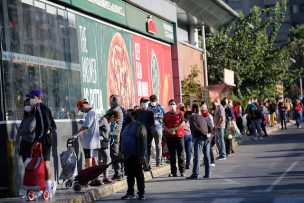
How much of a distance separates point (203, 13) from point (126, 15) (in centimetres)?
1751

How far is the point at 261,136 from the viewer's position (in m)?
42.6

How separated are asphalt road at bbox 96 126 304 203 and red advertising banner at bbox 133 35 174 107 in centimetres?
495

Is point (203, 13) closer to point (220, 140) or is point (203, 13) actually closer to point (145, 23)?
point (145, 23)

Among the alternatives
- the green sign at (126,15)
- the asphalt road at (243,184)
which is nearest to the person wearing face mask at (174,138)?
the asphalt road at (243,184)

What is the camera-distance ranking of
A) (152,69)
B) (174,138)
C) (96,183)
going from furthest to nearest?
(152,69)
(174,138)
(96,183)

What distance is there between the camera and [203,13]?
157ft

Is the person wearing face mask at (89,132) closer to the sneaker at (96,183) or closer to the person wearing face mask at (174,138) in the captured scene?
the sneaker at (96,183)

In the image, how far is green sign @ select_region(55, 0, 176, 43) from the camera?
26.1 m

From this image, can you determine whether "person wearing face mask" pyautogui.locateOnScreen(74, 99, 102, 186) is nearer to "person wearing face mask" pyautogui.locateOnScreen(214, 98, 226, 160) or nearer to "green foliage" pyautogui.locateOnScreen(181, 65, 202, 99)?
"person wearing face mask" pyautogui.locateOnScreen(214, 98, 226, 160)

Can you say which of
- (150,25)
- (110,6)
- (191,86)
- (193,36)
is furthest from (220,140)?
(193,36)

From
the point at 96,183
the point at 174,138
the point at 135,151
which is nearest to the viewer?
the point at 135,151

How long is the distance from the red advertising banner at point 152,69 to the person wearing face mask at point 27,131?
14.1 m

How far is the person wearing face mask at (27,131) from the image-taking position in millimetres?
17688

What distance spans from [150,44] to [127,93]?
15.4 ft
